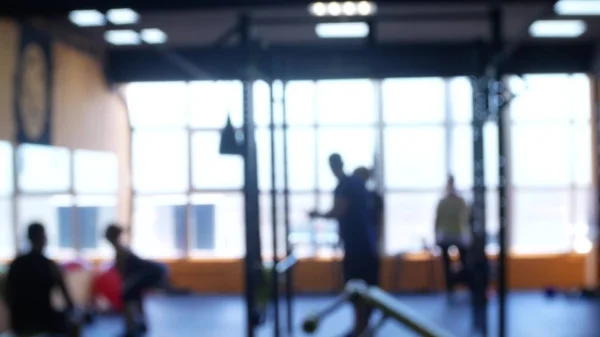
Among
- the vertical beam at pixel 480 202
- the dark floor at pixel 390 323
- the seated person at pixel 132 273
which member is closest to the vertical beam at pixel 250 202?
the vertical beam at pixel 480 202

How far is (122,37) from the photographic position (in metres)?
8.05

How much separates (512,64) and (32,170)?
17.9ft

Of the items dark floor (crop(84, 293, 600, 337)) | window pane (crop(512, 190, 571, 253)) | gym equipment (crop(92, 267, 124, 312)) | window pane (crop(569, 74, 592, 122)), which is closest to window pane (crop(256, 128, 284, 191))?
dark floor (crop(84, 293, 600, 337))

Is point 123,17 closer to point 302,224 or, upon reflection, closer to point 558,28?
point 302,224

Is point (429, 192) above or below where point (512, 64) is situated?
below

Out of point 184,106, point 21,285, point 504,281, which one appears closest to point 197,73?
point 184,106

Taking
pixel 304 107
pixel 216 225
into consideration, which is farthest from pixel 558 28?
pixel 216 225

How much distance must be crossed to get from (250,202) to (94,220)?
15.1 ft

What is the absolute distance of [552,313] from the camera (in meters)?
7.24

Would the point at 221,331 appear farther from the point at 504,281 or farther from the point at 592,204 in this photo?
the point at 592,204

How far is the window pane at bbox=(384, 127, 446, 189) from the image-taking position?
9.14m

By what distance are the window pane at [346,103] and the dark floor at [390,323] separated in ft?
7.62

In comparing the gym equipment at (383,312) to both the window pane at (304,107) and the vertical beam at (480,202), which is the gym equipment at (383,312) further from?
the window pane at (304,107)

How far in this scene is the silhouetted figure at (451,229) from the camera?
788cm
